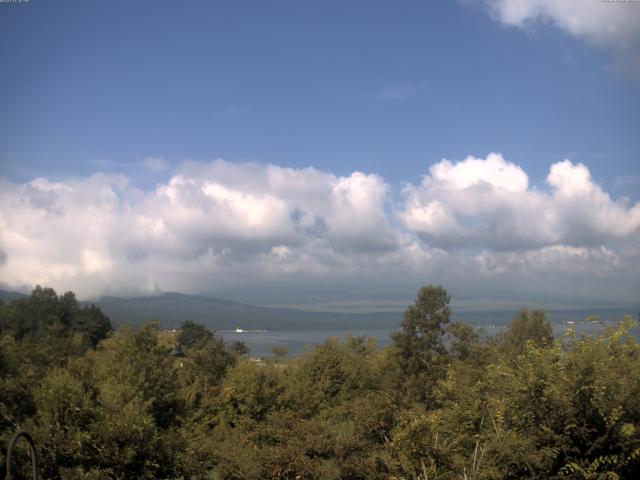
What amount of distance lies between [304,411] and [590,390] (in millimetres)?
21652

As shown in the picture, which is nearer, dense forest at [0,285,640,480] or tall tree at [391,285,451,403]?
dense forest at [0,285,640,480]

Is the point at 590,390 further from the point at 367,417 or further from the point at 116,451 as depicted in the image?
the point at 116,451

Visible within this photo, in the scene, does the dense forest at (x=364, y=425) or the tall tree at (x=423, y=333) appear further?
the tall tree at (x=423, y=333)

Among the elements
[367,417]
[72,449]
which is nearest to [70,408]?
[72,449]

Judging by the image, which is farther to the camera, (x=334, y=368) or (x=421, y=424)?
(x=334, y=368)

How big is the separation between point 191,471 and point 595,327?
13420 mm

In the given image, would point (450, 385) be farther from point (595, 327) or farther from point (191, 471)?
point (191, 471)

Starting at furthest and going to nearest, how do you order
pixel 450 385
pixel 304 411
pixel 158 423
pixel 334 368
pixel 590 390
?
pixel 334 368, pixel 304 411, pixel 158 423, pixel 450 385, pixel 590 390

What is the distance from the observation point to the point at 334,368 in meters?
40.2

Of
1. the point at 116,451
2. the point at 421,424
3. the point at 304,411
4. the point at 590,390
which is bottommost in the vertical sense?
the point at 304,411

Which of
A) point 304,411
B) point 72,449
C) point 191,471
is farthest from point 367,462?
point 304,411

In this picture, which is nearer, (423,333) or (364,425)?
(364,425)

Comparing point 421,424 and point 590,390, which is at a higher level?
point 590,390

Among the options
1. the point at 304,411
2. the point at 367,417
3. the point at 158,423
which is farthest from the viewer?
the point at 304,411
